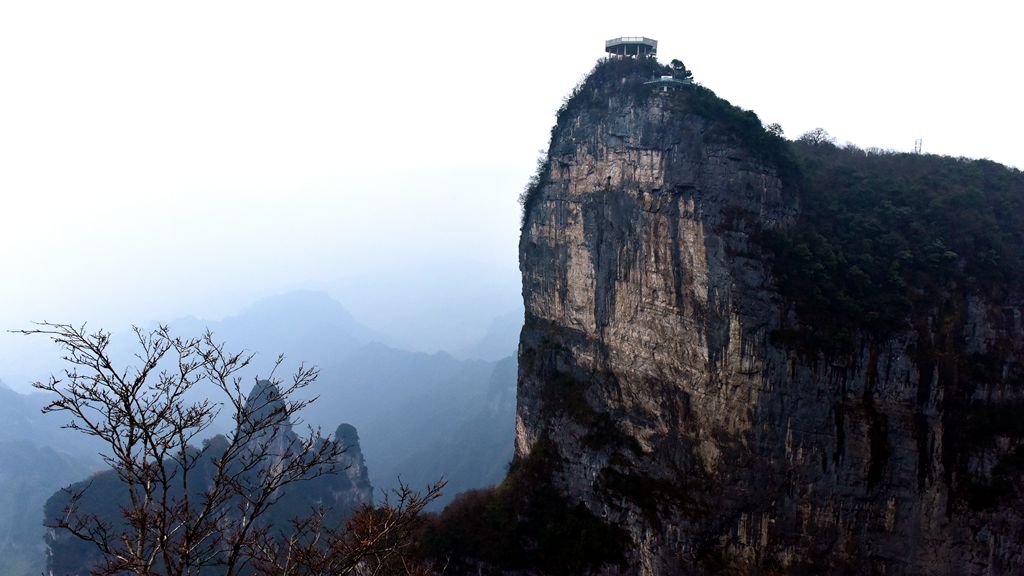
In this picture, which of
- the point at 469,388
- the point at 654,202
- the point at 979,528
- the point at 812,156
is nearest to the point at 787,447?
the point at 979,528

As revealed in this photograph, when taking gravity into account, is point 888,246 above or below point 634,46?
below

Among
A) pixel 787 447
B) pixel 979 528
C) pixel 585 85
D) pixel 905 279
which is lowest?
pixel 979 528

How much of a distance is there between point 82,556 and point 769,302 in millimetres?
52765

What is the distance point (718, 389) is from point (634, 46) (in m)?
17.7

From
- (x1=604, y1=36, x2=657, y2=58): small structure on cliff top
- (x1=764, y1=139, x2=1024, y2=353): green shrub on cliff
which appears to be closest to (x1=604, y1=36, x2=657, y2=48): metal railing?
(x1=604, y1=36, x2=657, y2=58): small structure on cliff top

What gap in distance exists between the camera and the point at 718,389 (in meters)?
22.0

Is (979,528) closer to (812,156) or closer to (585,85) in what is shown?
(812,156)

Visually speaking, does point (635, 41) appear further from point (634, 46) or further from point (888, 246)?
point (888, 246)

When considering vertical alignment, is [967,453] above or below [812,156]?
below

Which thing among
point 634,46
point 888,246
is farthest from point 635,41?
point 888,246

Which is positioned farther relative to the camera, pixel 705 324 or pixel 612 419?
pixel 612 419

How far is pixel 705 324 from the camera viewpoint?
22234 millimetres

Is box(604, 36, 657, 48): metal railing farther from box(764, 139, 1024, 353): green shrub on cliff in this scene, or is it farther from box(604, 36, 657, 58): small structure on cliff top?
box(764, 139, 1024, 353): green shrub on cliff

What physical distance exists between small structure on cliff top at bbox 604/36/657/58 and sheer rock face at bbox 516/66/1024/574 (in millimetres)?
3086
